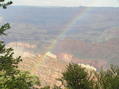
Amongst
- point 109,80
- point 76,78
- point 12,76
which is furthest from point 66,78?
point 12,76

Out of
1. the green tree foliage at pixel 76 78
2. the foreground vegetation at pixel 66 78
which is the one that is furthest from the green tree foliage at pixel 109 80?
the green tree foliage at pixel 76 78

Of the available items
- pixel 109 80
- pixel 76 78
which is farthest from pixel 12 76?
pixel 109 80

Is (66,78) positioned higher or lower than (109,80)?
higher

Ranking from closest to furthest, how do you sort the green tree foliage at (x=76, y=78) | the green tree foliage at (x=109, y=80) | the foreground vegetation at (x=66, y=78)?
the foreground vegetation at (x=66, y=78) → the green tree foliage at (x=109, y=80) → the green tree foliage at (x=76, y=78)

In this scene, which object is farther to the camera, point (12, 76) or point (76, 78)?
point (76, 78)

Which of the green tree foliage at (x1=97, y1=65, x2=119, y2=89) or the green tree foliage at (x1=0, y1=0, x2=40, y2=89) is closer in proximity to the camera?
the green tree foliage at (x1=0, y1=0, x2=40, y2=89)

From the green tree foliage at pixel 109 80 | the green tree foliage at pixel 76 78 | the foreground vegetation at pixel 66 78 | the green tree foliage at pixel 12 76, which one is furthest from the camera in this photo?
the green tree foliage at pixel 76 78

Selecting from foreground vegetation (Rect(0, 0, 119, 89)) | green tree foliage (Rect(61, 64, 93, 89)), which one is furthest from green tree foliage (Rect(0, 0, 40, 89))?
green tree foliage (Rect(61, 64, 93, 89))

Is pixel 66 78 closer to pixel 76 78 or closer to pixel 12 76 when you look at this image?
pixel 76 78

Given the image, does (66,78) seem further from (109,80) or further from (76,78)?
(109,80)

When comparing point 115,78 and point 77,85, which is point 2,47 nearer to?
point 77,85

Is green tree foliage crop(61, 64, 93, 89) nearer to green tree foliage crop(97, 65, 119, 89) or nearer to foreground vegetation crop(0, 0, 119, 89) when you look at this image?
foreground vegetation crop(0, 0, 119, 89)

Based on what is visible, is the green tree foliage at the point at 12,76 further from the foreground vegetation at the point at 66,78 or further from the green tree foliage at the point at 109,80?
the green tree foliage at the point at 109,80
